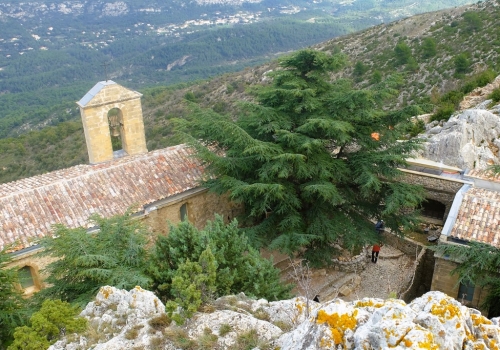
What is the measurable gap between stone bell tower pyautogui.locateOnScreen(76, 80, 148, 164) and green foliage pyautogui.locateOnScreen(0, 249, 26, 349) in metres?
6.06

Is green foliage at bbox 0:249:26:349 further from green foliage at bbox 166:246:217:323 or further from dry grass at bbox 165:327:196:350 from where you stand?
dry grass at bbox 165:327:196:350

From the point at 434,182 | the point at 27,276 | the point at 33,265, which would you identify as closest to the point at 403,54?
the point at 434,182

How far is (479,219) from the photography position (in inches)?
482

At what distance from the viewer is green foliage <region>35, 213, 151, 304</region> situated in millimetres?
8938

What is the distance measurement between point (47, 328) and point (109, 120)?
11665mm

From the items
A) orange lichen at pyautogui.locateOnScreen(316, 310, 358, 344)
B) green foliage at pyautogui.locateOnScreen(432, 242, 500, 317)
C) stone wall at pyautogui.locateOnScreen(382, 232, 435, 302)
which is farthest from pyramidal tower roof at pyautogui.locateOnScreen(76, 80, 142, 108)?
orange lichen at pyautogui.locateOnScreen(316, 310, 358, 344)

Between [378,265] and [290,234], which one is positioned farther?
[378,265]

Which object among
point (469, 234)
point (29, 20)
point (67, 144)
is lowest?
point (67, 144)

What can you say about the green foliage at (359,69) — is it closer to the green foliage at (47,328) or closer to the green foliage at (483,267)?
the green foliage at (483,267)

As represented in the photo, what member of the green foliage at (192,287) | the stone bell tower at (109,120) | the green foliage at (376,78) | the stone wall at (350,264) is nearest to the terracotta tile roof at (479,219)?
the stone wall at (350,264)

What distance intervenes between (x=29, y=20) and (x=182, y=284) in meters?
206

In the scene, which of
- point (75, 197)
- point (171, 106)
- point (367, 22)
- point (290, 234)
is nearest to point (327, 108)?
point (290, 234)

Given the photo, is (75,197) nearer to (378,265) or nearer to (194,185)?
(194,185)

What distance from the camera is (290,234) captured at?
12250mm
